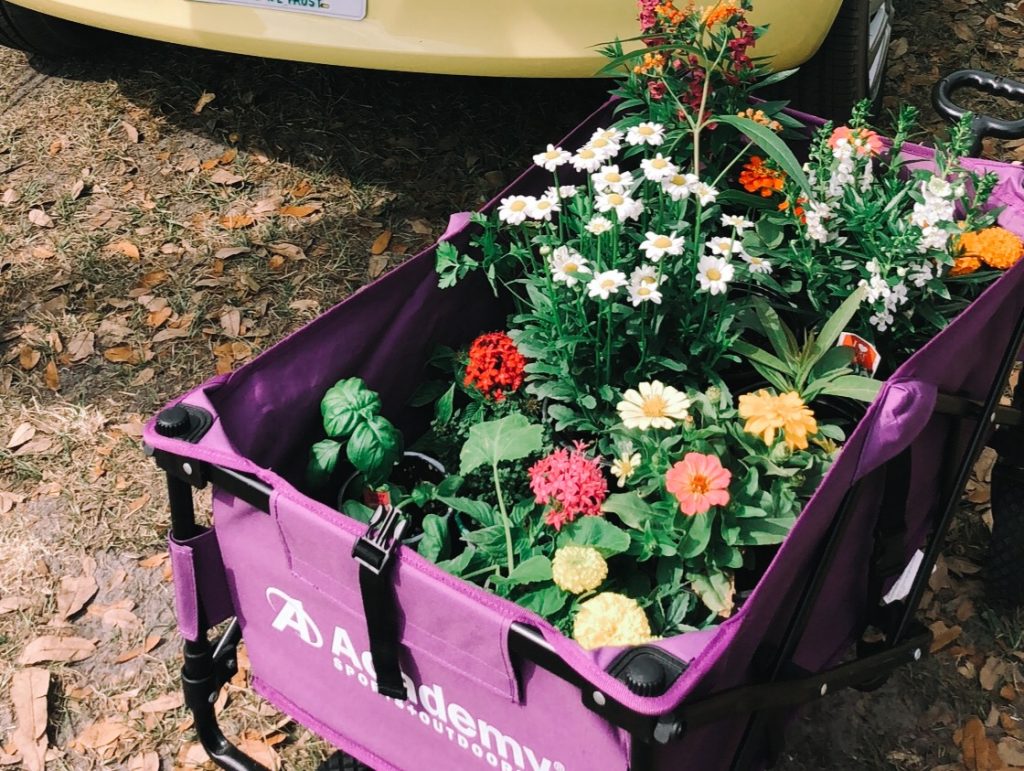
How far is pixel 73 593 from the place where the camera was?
6.79 ft

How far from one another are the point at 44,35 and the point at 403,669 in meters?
2.62

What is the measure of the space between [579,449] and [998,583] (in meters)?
1.01

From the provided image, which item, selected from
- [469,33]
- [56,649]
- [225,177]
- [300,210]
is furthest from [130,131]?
[56,649]

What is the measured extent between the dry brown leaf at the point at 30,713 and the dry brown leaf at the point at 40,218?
4.42 ft

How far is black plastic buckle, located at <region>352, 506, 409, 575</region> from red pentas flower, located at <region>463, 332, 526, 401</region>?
459 mm

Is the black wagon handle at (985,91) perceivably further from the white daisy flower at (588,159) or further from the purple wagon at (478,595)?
the white daisy flower at (588,159)

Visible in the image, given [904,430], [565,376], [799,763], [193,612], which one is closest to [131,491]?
[193,612]

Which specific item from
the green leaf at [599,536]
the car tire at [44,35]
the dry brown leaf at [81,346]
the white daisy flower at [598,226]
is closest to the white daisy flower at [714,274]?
the white daisy flower at [598,226]

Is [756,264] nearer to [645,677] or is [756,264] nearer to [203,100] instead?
[645,677]

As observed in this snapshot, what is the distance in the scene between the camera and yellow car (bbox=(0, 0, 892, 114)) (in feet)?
6.52

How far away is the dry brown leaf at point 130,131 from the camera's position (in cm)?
304

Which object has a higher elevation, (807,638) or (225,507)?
(225,507)

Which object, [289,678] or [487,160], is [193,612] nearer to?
[289,678]

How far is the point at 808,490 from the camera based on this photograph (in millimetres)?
1366
